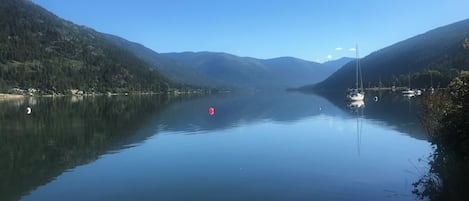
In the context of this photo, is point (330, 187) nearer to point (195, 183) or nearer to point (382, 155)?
point (195, 183)

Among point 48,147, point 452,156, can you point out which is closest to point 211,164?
point 452,156

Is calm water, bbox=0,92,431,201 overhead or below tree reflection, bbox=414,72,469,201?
below

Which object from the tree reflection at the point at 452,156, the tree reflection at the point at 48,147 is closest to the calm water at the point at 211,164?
the tree reflection at the point at 48,147

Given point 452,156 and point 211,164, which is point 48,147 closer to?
point 211,164

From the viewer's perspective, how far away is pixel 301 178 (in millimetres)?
28078

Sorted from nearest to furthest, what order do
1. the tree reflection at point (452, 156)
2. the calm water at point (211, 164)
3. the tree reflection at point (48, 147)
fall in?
the tree reflection at point (452, 156) < the calm water at point (211, 164) < the tree reflection at point (48, 147)

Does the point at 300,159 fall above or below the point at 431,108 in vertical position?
below

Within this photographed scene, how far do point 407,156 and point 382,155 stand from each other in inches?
73.2

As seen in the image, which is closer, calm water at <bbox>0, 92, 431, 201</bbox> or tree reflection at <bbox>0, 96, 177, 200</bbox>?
calm water at <bbox>0, 92, 431, 201</bbox>

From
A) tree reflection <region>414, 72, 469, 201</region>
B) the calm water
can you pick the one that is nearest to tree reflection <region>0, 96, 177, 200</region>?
the calm water

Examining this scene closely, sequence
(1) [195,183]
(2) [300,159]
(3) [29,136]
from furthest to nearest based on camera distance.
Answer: (3) [29,136]
(2) [300,159]
(1) [195,183]

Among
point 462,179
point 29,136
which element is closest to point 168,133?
point 29,136

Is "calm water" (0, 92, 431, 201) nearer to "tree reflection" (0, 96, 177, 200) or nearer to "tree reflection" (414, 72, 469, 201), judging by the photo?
"tree reflection" (0, 96, 177, 200)

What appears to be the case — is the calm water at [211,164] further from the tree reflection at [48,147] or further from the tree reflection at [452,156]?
the tree reflection at [452,156]
